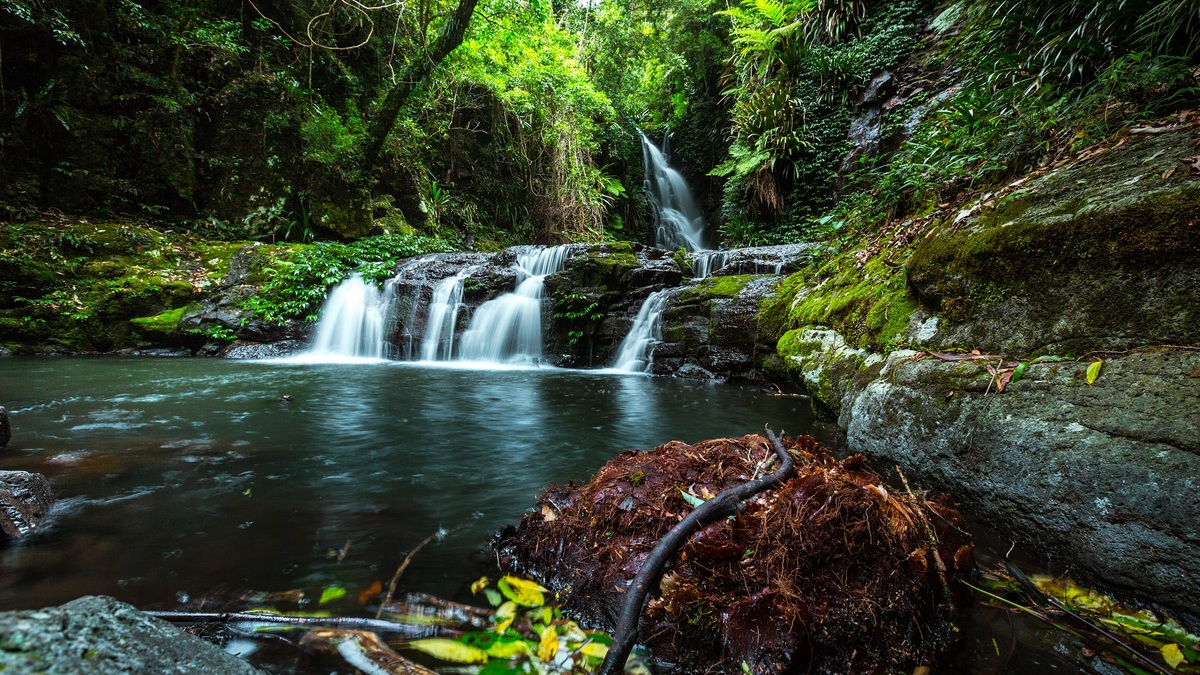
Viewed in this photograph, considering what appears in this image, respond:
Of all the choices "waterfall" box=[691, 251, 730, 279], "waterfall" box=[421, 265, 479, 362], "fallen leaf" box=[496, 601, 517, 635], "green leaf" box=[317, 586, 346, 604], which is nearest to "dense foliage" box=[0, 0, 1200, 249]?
"waterfall" box=[691, 251, 730, 279]

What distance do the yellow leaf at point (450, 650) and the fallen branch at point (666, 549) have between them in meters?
0.43

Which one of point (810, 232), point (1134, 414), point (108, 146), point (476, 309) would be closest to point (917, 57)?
point (810, 232)

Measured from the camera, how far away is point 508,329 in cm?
996

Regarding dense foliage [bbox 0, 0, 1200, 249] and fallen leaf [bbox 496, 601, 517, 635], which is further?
dense foliage [bbox 0, 0, 1200, 249]

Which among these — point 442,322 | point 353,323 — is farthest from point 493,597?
point 353,323

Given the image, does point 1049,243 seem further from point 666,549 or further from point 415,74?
point 415,74

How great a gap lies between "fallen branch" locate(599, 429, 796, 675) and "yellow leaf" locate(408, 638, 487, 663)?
43 centimetres

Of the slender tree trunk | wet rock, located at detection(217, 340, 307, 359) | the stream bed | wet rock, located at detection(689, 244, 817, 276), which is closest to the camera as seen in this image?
the stream bed

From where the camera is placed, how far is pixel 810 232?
1074cm

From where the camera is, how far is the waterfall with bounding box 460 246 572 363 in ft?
32.4

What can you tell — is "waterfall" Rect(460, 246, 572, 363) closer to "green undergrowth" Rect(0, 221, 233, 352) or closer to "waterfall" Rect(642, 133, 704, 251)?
"green undergrowth" Rect(0, 221, 233, 352)

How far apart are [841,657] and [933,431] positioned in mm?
1550

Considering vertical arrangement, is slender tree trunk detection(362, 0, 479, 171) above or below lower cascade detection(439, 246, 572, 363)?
above

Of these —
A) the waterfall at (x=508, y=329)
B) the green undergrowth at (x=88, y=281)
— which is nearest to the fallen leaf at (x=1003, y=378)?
the waterfall at (x=508, y=329)
